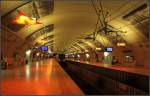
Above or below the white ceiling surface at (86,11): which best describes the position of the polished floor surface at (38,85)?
below

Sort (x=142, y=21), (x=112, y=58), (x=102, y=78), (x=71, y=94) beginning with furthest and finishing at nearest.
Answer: (x=112, y=58), (x=102, y=78), (x=142, y=21), (x=71, y=94)

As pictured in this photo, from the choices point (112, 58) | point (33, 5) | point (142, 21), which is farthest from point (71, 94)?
point (112, 58)

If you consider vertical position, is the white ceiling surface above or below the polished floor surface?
above

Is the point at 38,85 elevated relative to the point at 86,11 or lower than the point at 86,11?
lower

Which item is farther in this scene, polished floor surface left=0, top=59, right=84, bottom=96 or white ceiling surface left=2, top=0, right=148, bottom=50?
white ceiling surface left=2, top=0, right=148, bottom=50


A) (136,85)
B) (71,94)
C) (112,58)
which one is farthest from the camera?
(112,58)

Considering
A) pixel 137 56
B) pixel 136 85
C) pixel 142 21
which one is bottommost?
pixel 136 85

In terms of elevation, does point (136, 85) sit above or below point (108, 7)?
below

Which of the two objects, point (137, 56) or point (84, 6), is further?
point (137, 56)

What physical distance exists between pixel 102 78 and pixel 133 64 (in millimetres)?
10188

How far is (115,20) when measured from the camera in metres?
28.2

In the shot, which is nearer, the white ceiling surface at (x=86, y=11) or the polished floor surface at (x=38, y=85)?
the polished floor surface at (x=38, y=85)

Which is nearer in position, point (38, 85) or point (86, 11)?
point (38, 85)

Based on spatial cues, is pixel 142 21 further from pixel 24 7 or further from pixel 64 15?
pixel 24 7
